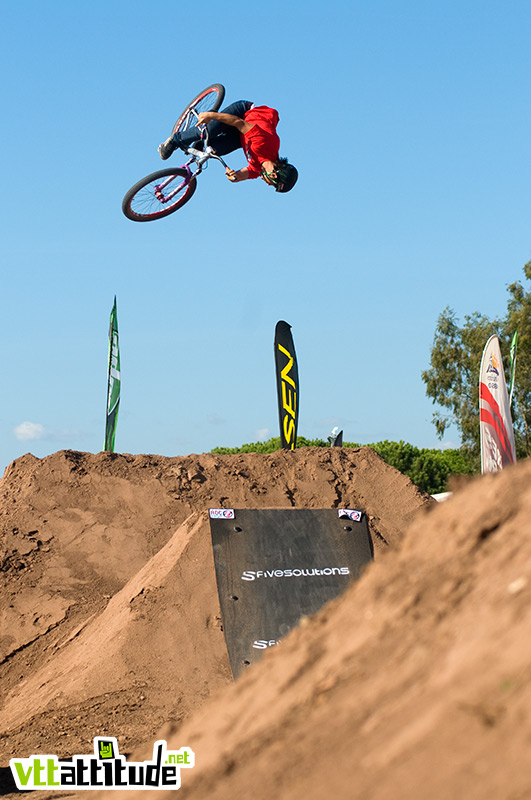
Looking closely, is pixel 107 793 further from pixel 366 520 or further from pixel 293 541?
pixel 366 520

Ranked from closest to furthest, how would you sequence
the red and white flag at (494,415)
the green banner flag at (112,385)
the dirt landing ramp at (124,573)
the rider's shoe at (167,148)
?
the dirt landing ramp at (124,573), the rider's shoe at (167,148), the red and white flag at (494,415), the green banner flag at (112,385)

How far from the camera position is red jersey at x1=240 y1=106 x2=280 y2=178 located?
1048 centimetres

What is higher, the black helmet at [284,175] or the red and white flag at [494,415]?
the black helmet at [284,175]

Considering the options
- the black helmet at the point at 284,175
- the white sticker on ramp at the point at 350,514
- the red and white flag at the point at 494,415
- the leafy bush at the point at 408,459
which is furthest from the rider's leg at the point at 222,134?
the leafy bush at the point at 408,459

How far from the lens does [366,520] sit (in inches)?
445

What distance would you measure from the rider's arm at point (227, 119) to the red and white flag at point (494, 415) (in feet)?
21.6

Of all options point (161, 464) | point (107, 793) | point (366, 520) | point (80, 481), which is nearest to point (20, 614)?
point (80, 481)

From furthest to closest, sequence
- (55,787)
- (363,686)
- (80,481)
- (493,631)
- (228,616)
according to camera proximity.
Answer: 1. (80,481)
2. (228,616)
3. (55,787)
4. (363,686)
5. (493,631)

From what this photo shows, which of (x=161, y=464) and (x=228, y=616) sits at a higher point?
(x=161, y=464)

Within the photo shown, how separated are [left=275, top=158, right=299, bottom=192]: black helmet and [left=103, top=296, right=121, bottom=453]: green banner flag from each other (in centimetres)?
964

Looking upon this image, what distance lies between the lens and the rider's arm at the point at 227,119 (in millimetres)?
10422

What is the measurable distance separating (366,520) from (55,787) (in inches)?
247

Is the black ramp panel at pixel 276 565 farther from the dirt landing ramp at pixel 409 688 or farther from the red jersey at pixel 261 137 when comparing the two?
the dirt landing ramp at pixel 409 688

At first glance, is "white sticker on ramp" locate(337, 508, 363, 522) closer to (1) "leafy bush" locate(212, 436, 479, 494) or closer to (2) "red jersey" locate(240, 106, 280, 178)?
(2) "red jersey" locate(240, 106, 280, 178)
